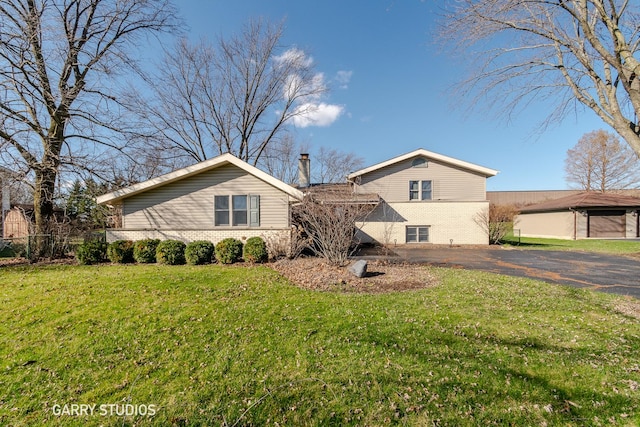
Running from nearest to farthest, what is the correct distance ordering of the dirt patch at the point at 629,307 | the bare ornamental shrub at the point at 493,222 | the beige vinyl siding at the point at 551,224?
the dirt patch at the point at 629,307, the bare ornamental shrub at the point at 493,222, the beige vinyl siding at the point at 551,224

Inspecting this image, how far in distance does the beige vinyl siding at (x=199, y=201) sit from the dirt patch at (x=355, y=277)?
3077mm

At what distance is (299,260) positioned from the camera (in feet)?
32.7

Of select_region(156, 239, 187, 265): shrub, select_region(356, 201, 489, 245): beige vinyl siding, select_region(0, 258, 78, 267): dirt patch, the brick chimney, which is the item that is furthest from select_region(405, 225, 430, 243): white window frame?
select_region(0, 258, 78, 267): dirt patch

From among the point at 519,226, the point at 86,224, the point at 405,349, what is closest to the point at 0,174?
the point at 86,224

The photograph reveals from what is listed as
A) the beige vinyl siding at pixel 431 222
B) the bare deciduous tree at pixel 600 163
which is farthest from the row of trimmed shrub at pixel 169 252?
the bare deciduous tree at pixel 600 163

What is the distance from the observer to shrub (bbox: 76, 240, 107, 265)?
9.64 m

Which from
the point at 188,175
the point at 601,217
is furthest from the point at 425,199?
the point at 601,217

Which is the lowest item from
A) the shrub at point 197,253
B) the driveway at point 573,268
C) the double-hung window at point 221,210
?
the driveway at point 573,268

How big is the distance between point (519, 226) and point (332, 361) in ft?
103

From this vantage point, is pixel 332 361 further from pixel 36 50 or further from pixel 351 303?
pixel 36 50

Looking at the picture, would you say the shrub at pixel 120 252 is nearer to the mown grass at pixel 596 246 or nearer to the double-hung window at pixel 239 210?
the double-hung window at pixel 239 210

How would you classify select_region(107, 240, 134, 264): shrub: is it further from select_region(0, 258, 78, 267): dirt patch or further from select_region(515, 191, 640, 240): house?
select_region(515, 191, 640, 240): house

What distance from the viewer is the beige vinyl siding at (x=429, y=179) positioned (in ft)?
56.3

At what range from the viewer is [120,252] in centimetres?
995
